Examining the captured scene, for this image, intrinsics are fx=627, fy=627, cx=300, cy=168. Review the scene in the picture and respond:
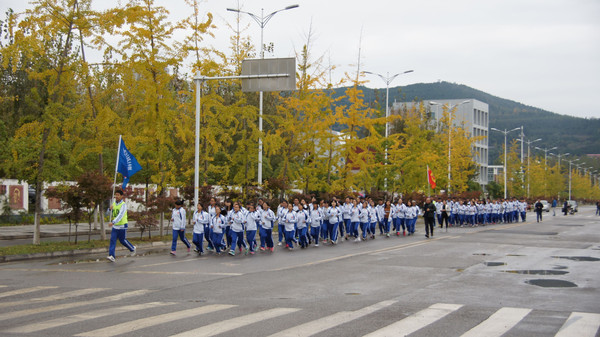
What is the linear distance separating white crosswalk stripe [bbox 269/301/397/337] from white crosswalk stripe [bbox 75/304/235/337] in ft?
5.81

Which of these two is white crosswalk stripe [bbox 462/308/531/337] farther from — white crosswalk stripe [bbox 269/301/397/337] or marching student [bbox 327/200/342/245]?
marching student [bbox 327/200/342/245]

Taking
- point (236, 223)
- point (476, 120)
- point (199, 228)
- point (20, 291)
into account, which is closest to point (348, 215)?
point (236, 223)

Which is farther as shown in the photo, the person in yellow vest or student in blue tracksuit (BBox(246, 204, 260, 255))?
student in blue tracksuit (BBox(246, 204, 260, 255))

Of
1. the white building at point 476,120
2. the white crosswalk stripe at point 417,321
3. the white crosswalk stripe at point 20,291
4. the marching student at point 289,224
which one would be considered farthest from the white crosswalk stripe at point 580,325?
the white building at point 476,120

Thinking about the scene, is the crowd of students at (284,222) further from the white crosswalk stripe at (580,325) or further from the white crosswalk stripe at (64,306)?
the white crosswalk stripe at (580,325)

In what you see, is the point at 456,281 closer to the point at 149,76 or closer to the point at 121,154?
the point at 121,154

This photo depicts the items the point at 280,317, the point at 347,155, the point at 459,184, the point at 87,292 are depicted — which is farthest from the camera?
the point at 459,184

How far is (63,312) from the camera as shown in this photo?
9531 millimetres

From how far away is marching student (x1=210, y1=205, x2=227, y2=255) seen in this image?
1958cm

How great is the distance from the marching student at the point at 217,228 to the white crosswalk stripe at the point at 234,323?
32.5ft

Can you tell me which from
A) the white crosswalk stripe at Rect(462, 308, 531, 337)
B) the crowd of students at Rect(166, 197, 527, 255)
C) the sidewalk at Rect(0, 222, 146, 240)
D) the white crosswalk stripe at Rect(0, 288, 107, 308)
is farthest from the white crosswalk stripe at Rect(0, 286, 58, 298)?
the sidewalk at Rect(0, 222, 146, 240)

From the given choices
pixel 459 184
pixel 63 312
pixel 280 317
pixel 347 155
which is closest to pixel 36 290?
pixel 63 312

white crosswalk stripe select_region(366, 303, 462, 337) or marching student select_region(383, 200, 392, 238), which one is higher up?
marching student select_region(383, 200, 392, 238)

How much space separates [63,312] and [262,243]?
1220 centimetres
